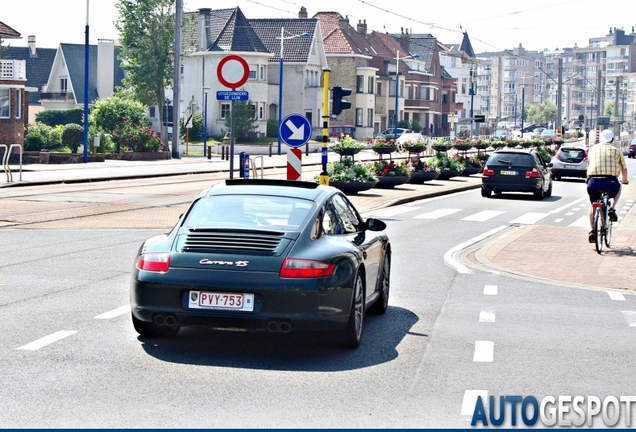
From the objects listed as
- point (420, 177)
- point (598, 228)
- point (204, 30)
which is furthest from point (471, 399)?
point (204, 30)

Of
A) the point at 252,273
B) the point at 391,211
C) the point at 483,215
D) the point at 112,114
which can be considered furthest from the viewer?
the point at 112,114

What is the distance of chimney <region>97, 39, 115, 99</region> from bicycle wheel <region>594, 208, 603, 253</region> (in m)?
87.4

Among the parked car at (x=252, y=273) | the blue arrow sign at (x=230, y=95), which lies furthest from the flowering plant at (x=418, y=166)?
the parked car at (x=252, y=273)

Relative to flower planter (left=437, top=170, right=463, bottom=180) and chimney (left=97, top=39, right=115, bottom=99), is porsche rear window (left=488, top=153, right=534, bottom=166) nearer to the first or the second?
flower planter (left=437, top=170, right=463, bottom=180)

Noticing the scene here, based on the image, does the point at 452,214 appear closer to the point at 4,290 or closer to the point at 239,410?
the point at 4,290

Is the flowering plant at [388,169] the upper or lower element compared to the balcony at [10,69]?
lower

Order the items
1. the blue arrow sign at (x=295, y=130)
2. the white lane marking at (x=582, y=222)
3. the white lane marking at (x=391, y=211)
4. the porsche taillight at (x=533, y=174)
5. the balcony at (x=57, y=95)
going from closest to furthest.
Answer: the blue arrow sign at (x=295, y=130), the white lane marking at (x=582, y=222), the white lane marking at (x=391, y=211), the porsche taillight at (x=533, y=174), the balcony at (x=57, y=95)

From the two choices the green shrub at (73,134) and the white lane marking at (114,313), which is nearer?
the white lane marking at (114,313)

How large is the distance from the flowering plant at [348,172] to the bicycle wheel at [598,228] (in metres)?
13.5

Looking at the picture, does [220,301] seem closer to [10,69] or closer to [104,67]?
[10,69]

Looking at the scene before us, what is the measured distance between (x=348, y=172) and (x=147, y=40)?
51.9 metres

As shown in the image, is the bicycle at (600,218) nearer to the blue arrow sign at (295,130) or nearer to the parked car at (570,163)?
the blue arrow sign at (295,130)

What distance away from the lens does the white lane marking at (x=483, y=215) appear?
961 inches

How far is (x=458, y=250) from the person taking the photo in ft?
56.4
